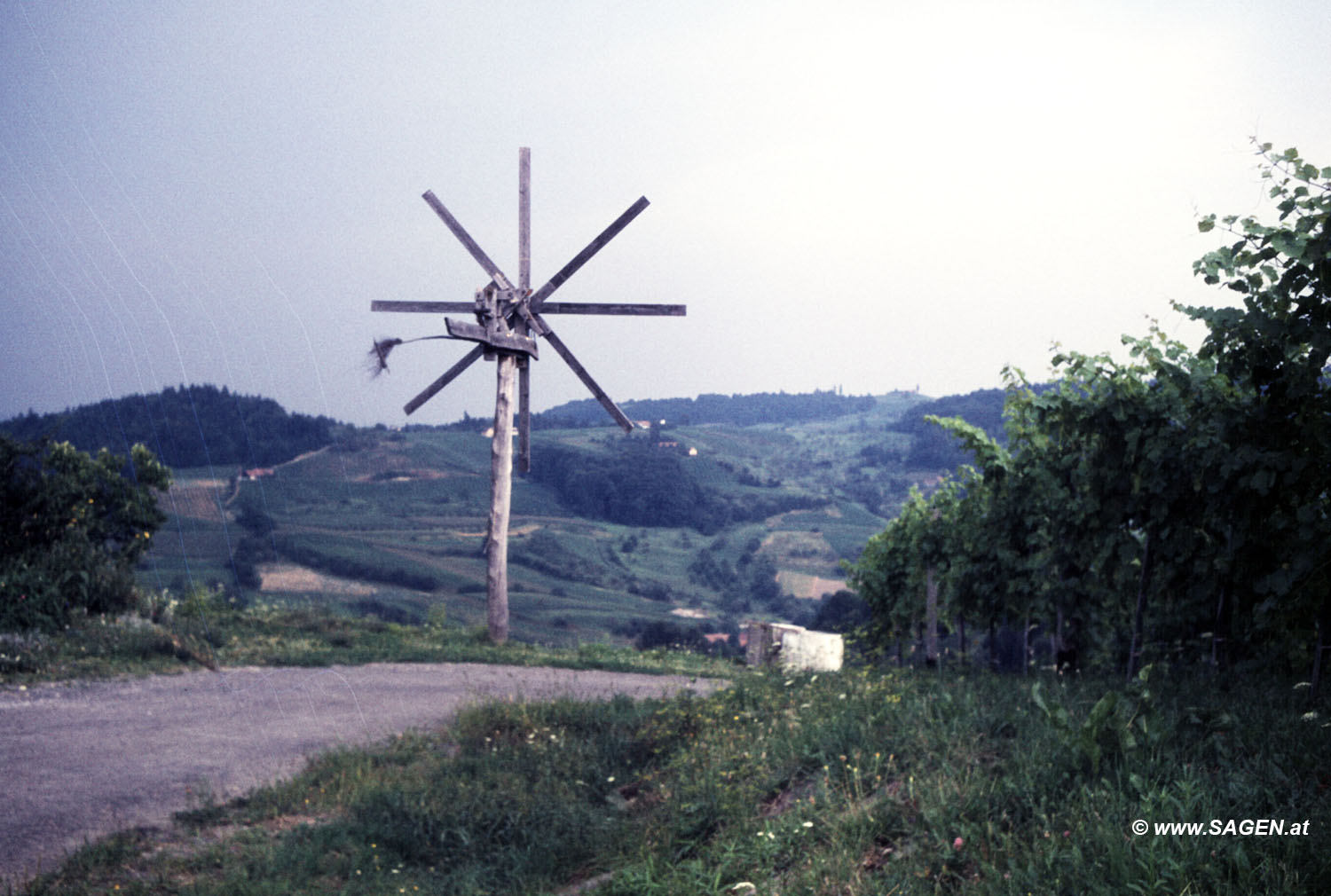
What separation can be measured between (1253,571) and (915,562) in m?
6.75

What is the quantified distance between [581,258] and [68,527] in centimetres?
825

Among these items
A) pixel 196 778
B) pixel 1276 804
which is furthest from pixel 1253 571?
pixel 196 778

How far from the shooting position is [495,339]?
1112cm

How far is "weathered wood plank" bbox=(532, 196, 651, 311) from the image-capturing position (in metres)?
14.2

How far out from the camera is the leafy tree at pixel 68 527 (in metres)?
9.96

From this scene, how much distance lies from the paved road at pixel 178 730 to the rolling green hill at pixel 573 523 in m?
1.17

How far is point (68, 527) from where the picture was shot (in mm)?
11344

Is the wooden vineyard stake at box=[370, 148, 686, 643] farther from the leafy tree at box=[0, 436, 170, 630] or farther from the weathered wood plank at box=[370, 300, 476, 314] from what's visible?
the leafy tree at box=[0, 436, 170, 630]

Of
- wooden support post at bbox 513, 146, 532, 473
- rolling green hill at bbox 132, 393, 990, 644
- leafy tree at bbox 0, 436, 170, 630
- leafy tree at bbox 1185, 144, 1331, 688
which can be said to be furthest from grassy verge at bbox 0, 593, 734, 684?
leafy tree at bbox 1185, 144, 1331, 688

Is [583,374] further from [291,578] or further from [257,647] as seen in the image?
[291,578]

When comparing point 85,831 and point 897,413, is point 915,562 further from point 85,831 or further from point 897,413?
point 897,413

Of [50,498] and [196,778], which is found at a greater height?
[50,498]

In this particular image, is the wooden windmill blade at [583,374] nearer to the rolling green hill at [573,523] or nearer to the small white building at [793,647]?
the rolling green hill at [573,523]

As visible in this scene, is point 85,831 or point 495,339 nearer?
point 85,831
